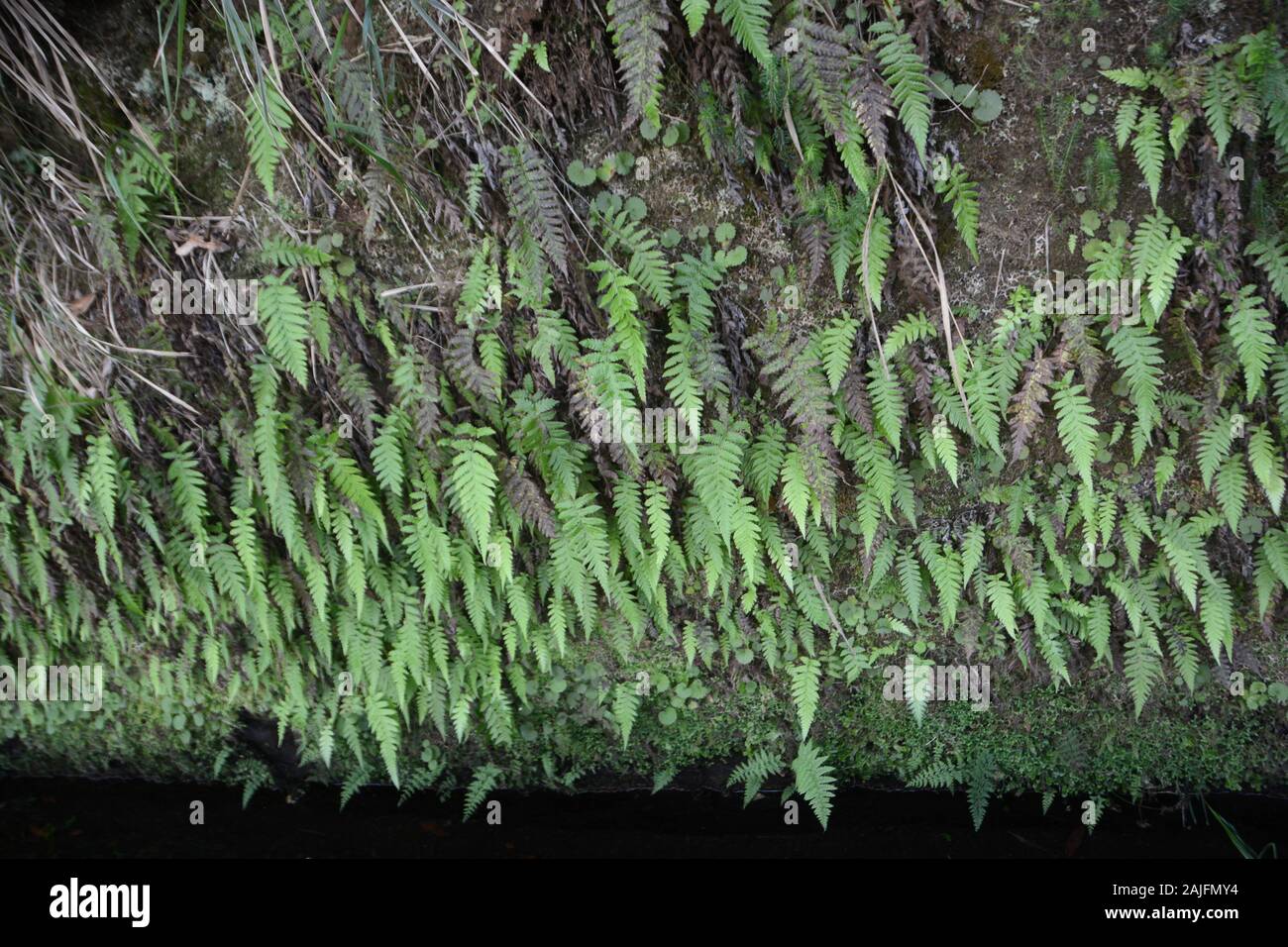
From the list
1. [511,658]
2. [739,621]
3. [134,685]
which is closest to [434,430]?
[511,658]

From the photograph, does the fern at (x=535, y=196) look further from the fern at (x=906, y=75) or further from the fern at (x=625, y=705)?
the fern at (x=625, y=705)

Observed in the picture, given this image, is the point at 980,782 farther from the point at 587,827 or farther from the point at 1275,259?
the point at 1275,259

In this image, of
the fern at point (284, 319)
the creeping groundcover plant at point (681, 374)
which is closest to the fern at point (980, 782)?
the creeping groundcover plant at point (681, 374)

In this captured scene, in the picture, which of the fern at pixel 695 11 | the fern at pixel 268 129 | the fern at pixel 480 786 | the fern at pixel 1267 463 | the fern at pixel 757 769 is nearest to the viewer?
the fern at pixel 695 11

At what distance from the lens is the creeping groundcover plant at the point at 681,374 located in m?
3.41

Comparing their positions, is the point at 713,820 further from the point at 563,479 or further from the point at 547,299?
the point at 547,299

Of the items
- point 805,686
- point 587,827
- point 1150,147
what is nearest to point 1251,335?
point 1150,147

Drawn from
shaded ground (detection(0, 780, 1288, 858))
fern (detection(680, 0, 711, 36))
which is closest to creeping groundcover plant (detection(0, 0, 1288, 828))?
fern (detection(680, 0, 711, 36))

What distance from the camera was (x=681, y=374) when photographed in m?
3.64

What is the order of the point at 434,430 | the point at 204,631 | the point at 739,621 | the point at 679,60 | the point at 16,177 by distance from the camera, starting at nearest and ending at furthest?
the point at 679,60 → the point at 16,177 → the point at 434,430 → the point at 739,621 → the point at 204,631

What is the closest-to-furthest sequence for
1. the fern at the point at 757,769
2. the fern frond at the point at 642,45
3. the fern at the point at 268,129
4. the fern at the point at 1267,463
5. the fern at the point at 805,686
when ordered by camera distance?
1. the fern frond at the point at 642,45
2. the fern at the point at 268,129
3. the fern at the point at 1267,463
4. the fern at the point at 805,686
5. the fern at the point at 757,769

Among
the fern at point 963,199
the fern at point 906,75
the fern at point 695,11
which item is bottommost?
the fern at point 963,199

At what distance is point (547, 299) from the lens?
3705 millimetres

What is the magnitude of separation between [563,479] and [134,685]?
303cm
